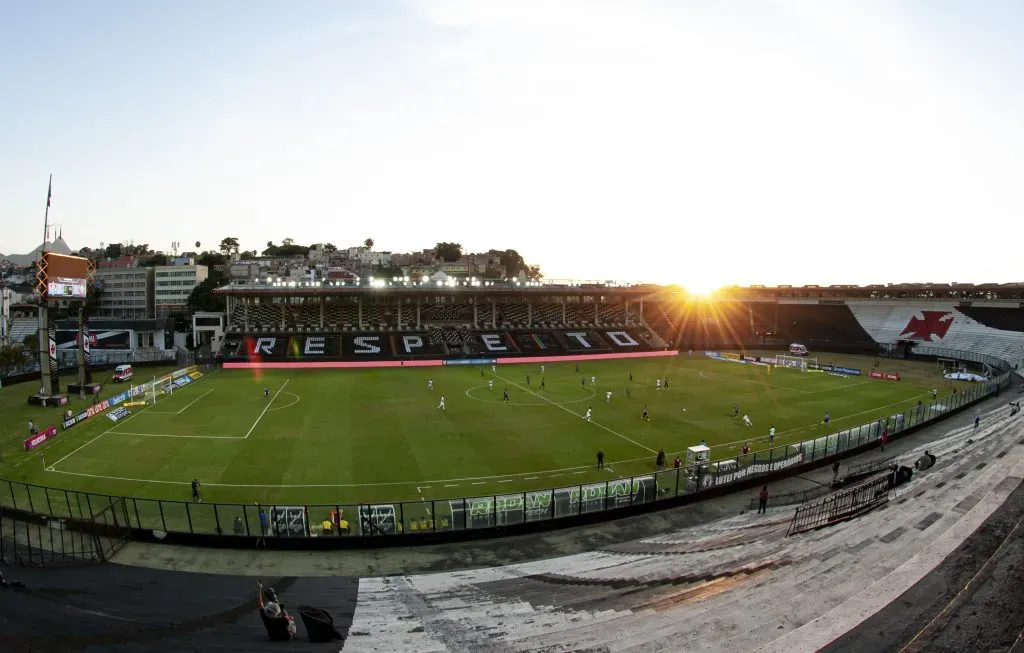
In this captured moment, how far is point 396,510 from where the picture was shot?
2156 centimetres

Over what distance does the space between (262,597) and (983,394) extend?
5415cm

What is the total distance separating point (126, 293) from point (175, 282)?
64.4 feet

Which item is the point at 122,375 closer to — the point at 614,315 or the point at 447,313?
the point at 447,313

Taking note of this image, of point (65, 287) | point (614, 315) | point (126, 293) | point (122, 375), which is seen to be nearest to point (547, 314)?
point (614, 315)

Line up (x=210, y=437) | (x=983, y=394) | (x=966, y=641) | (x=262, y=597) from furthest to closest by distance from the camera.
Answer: (x=983, y=394) < (x=210, y=437) < (x=262, y=597) < (x=966, y=641)

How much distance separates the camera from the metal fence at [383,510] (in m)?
18.7

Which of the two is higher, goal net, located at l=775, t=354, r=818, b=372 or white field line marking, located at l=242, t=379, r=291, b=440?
goal net, located at l=775, t=354, r=818, b=372

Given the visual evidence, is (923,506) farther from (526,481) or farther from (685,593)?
(526,481)

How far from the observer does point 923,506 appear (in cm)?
1861

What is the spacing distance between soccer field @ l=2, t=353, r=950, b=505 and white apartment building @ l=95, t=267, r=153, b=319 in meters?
105

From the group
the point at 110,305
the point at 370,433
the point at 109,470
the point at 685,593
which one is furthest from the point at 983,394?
the point at 110,305

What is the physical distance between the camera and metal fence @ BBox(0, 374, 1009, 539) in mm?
18703

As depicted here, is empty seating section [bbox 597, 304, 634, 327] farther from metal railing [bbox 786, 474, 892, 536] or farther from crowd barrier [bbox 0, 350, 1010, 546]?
metal railing [bbox 786, 474, 892, 536]

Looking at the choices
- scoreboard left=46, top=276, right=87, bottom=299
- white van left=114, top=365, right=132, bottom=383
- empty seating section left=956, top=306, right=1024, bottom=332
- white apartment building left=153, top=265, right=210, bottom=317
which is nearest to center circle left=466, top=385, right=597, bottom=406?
scoreboard left=46, top=276, right=87, bottom=299
